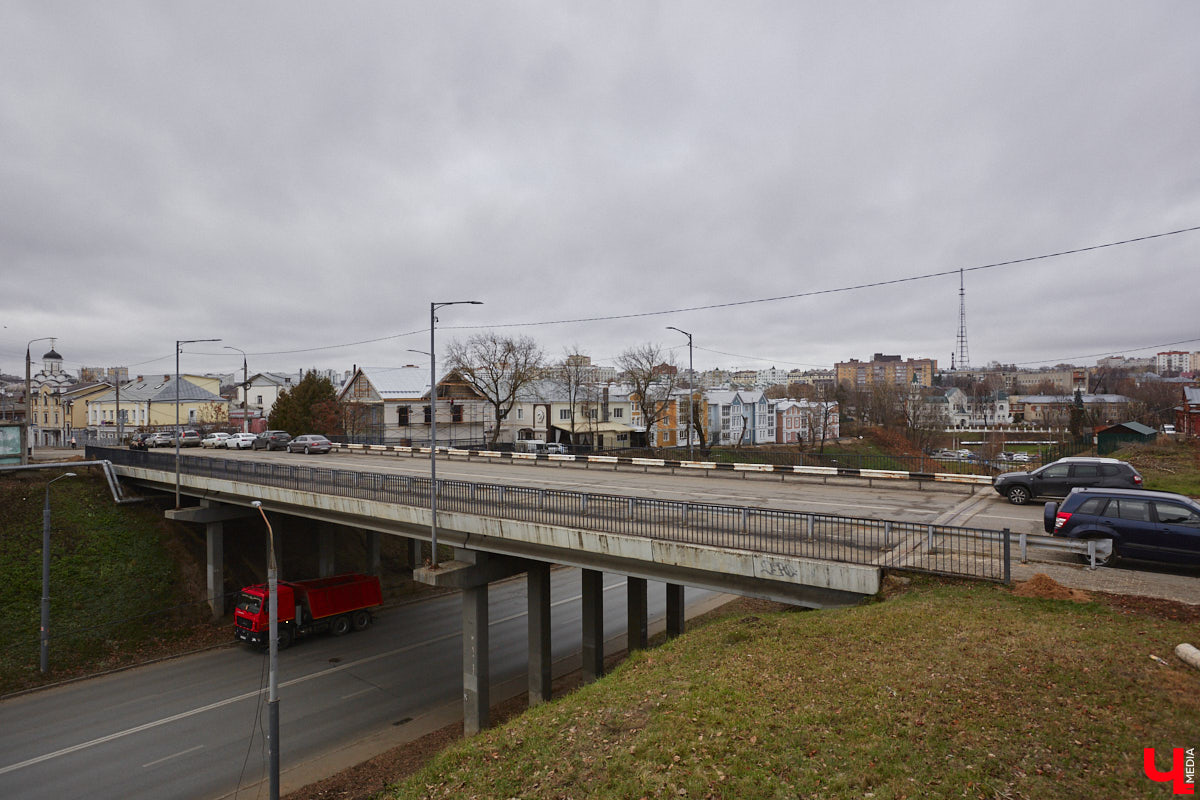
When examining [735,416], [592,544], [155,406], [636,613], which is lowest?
[636,613]

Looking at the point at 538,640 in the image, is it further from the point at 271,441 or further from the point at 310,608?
the point at 271,441

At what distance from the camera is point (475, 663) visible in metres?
18.9

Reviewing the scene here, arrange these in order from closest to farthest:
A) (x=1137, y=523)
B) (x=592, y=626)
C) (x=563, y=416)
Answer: (x=1137, y=523)
(x=592, y=626)
(x=563, y=416)

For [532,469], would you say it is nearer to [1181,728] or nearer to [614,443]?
[1181,728]

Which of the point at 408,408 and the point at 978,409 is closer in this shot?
the point at 408,408

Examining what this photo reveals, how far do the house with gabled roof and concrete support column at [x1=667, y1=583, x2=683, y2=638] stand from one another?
3920cm

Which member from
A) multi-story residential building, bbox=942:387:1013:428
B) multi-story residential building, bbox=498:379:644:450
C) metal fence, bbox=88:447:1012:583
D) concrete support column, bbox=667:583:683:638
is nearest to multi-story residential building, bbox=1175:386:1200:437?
concrete support column, bbox=667:583:683:638

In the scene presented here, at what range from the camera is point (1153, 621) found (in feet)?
31.3

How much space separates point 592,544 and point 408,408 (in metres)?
54.7

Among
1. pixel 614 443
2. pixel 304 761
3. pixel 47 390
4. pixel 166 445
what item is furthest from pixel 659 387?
pixel 47 390

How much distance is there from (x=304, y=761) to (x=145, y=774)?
13.6 ft

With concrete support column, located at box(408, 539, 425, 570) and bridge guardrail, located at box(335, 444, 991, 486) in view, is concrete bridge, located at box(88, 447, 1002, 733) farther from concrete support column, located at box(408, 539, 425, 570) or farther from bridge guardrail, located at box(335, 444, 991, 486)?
concrete support column, located at box(408, 539, 425, 570)

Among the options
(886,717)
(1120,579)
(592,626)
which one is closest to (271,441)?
(592,626)

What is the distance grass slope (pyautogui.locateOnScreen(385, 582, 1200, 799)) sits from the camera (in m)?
6.95
